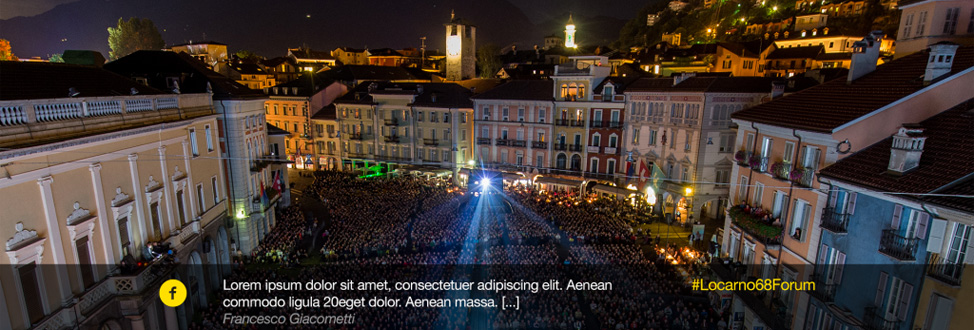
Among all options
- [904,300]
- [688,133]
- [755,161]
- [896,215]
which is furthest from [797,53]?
[904,300]

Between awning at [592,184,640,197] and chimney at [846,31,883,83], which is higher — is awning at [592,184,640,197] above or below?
below

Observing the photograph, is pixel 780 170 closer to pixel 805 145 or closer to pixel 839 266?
pixel 805 145

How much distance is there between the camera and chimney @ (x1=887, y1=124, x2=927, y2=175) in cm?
1156

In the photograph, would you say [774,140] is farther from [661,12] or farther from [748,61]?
[661,12]

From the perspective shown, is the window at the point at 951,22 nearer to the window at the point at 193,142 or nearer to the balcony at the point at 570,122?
the balcony at the point at 570,122

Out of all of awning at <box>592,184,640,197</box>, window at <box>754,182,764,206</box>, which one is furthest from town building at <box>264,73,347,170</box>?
window at <box>754,182,764,206</box>

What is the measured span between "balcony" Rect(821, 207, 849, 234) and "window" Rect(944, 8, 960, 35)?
9.36 meters

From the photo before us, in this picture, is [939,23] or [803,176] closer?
[803,176]

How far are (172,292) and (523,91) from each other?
105ft

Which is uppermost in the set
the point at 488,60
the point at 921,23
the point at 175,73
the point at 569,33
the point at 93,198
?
the point at 569,33

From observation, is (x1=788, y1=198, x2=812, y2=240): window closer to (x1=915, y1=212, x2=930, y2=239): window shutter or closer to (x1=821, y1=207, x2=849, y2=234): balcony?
(x1=821, y1=207, x2=849, y2=234): balcony

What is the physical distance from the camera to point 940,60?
1330 centimetres

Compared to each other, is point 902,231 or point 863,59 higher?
point 863,59

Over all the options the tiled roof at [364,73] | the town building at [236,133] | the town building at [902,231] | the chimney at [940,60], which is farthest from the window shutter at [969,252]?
the tiled roof at [364,73]
